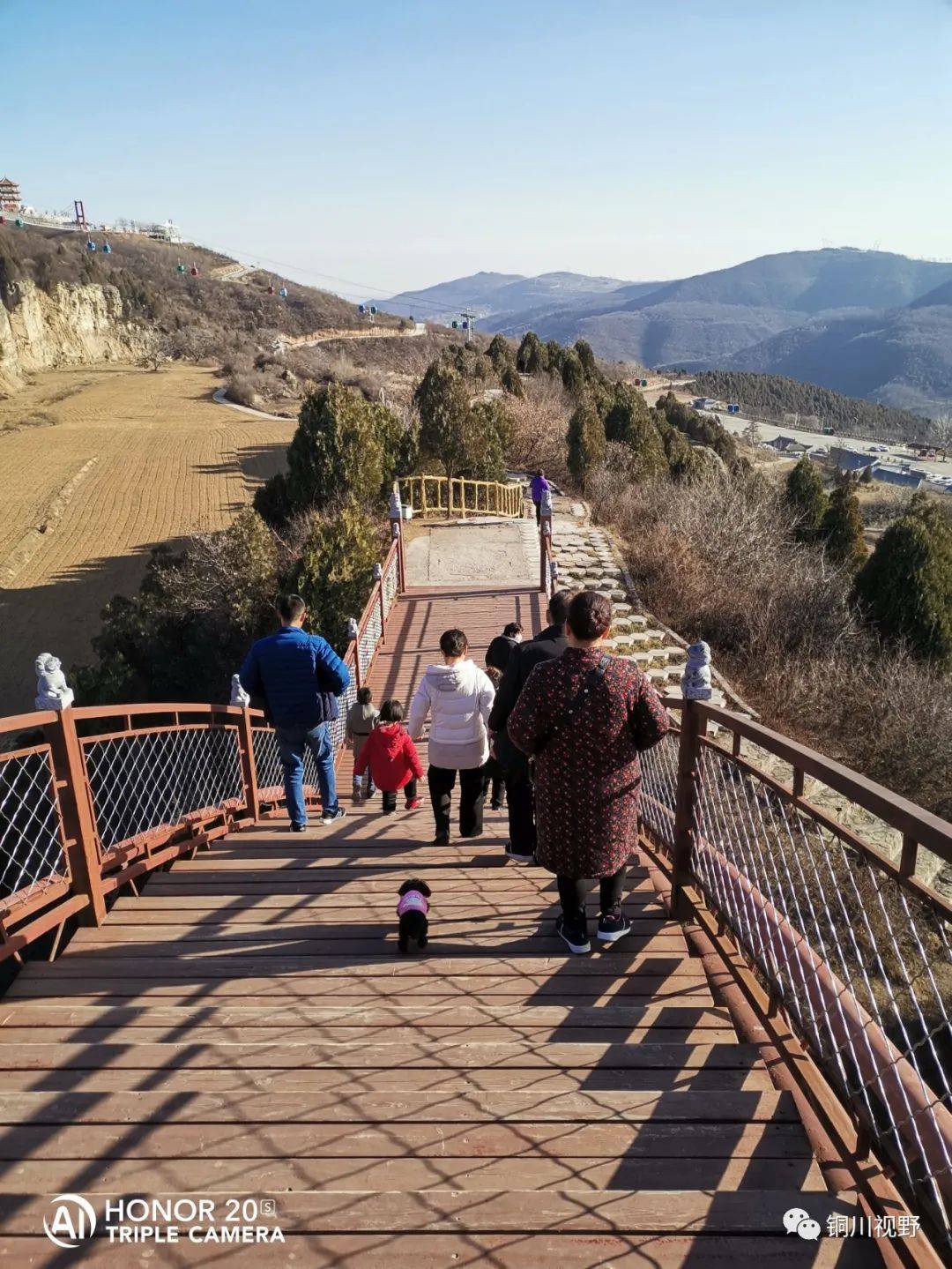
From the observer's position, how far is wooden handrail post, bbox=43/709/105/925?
3.34 metres

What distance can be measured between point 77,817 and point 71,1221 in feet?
6.20

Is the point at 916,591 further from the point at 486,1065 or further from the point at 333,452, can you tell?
the point at 486,1065

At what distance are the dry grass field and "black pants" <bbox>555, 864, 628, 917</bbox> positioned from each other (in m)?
16.0

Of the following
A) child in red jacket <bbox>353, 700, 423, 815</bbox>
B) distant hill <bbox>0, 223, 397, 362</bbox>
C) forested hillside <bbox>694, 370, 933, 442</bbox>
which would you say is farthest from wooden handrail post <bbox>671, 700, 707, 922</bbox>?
forested hillside <bbox>694, 370, 933, 442</bbox>

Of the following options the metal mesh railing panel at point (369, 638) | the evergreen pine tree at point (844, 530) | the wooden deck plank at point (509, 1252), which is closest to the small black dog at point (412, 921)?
the wooden deck plank at point (509, 1252)

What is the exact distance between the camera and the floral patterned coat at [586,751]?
9.01 ft

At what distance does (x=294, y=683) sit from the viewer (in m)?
4.73

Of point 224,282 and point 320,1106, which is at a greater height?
point 224,282

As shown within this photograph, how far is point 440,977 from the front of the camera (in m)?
2.99

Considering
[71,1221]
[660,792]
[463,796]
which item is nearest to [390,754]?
[463,796]

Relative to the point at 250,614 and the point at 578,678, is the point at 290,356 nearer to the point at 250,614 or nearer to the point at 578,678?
the point at 250,614

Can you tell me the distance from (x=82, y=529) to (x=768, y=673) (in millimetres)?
19865

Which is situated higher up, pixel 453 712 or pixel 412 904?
pixel 453 712

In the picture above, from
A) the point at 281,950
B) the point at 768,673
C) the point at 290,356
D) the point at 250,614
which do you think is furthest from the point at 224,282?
the point at 281,950
